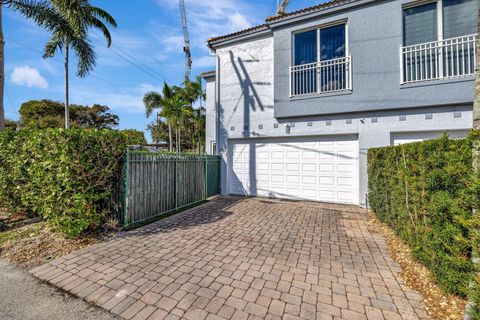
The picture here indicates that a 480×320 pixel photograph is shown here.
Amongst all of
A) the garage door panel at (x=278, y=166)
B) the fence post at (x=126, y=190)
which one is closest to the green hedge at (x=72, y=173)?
the fence post at (x=126, y=190)

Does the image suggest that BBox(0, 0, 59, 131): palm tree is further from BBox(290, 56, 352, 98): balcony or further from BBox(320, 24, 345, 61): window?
BBox(320, 24, 345, 61): window

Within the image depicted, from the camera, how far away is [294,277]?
3.12 metres

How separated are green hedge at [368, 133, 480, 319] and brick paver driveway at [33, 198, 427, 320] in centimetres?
50

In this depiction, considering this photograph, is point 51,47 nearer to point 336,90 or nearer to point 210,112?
point 210,112

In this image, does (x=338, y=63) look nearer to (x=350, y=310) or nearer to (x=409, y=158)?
(x=409, y=158)

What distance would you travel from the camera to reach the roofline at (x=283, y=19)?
718 cm

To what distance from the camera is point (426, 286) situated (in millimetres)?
2832

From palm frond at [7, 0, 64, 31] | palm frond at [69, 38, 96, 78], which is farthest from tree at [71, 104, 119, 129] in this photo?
palm frond at [7, 0, 64, 31]

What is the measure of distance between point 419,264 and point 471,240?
4.73 feet

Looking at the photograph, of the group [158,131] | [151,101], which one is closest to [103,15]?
[151,101]

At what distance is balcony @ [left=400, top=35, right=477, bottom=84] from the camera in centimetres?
602

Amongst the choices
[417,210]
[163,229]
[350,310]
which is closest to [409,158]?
[417,210]

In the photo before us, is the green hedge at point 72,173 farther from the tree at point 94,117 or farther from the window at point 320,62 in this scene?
the tree at point 94,117

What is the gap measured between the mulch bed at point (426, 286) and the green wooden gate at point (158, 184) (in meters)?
5.34
